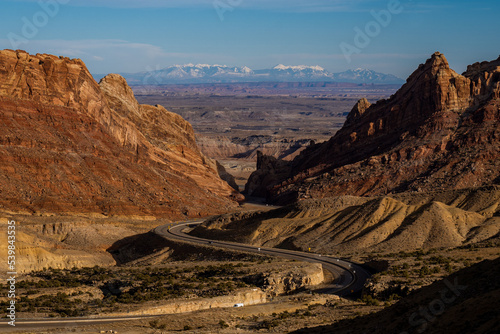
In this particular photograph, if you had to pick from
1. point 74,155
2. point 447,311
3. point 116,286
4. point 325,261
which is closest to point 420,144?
point 74,155

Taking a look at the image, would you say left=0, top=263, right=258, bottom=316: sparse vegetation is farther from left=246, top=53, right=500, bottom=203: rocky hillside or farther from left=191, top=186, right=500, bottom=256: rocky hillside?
left=246, top=53, right=500, bottom=203: rocky hillside

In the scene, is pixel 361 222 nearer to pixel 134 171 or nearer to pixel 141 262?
pixel 141 262

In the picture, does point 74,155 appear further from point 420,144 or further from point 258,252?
point 420,144

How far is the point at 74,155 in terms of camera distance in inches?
3937

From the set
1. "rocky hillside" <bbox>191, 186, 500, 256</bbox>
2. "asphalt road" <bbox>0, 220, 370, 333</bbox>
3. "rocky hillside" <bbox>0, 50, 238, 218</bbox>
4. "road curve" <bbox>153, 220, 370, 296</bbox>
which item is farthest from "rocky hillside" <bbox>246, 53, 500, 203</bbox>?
"road curve" <bbox>153, 220, 370, 296</bbox>

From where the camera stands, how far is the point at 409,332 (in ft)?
99.4

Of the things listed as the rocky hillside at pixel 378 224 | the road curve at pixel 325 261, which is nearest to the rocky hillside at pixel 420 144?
the rocky hillside at pixel 378 224

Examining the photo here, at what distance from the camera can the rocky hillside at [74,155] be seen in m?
93.5

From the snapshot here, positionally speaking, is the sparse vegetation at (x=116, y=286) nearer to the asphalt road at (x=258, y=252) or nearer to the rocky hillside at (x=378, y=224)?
the asphalt road at (x=258, y=252)

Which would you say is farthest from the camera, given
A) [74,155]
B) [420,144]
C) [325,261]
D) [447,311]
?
[420,144]

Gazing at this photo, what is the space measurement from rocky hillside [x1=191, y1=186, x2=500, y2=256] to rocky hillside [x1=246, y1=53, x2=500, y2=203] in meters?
23.0

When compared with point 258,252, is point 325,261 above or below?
above

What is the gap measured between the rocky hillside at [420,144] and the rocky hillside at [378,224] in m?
23.0

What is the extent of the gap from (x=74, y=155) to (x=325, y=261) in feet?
152
